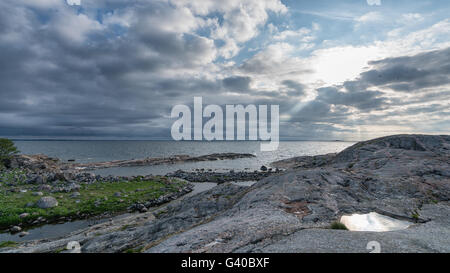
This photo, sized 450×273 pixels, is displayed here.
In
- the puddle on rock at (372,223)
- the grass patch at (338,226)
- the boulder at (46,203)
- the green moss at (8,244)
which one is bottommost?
the green moss at (8,244)

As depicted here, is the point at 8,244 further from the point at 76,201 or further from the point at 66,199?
the point at 66,199

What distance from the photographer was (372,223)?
1055cm

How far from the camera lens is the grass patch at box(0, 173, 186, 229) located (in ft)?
83.8

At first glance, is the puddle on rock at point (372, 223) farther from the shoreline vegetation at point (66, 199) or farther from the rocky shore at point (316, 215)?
the shoreline vegetation at point (66, 199)

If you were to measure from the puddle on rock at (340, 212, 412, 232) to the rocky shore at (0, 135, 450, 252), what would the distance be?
0.45 meters

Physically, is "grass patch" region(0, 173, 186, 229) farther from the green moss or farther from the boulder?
the green moss

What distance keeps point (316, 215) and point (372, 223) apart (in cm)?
266

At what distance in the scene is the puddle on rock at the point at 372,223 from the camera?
9859mm

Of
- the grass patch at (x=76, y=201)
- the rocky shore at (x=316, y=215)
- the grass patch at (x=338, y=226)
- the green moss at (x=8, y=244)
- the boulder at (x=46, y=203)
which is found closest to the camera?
the rocky shore at (x=316, y=215)

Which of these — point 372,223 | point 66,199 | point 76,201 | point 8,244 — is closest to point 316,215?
point 372,223

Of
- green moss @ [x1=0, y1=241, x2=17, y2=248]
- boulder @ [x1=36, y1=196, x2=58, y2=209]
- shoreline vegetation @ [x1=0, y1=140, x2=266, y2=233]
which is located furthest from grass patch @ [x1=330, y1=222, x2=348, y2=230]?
boulder @ [x1=36, y1=196, x2=58, y2=209]

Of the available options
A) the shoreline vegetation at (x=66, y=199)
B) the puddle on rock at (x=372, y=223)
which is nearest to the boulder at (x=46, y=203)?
the shoreline vegetation at (x=66, y=199)

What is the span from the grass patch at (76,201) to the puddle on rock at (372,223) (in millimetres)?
29518
